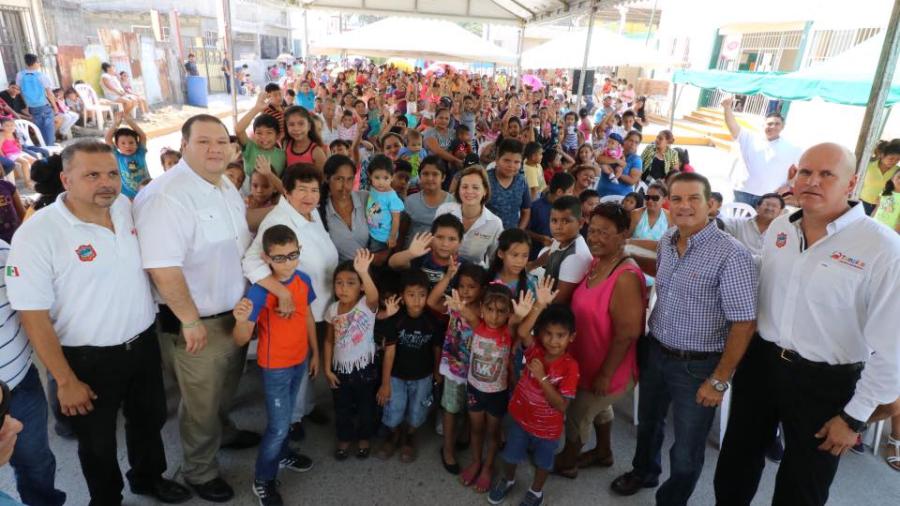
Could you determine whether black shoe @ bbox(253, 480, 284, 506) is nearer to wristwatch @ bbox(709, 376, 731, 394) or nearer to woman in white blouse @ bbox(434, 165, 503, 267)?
woman in white blouse @ bbox(434, 165, 503, 267)

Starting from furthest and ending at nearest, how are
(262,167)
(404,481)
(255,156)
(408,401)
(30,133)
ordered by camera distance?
1. (30,133)
2. (255,156)
3. (262,167)
4. (408,401)
5. (404,481)

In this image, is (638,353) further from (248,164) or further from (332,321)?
(248,164)

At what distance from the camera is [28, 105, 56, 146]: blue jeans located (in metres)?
9.36

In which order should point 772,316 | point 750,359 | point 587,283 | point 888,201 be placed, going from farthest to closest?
1. point 888,201
2. point 587,283
3. point 750,359
4. point 772,316

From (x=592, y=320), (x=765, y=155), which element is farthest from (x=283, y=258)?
(x=765, y=155)

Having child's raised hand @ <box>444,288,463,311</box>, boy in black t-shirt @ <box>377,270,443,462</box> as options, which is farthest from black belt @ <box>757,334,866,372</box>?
boy in black t-shirt @ <box>377,270,443,462</box>

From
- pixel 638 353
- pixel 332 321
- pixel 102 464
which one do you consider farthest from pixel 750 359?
pixel 102 464

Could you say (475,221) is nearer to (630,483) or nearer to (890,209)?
(630,483)

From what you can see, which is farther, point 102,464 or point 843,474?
point 843,474

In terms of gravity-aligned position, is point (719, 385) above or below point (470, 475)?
above

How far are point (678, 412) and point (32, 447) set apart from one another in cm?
287

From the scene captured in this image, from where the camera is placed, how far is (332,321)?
2.76 m

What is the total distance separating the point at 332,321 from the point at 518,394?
1.08 meters

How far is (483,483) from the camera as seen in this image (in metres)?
2.75
